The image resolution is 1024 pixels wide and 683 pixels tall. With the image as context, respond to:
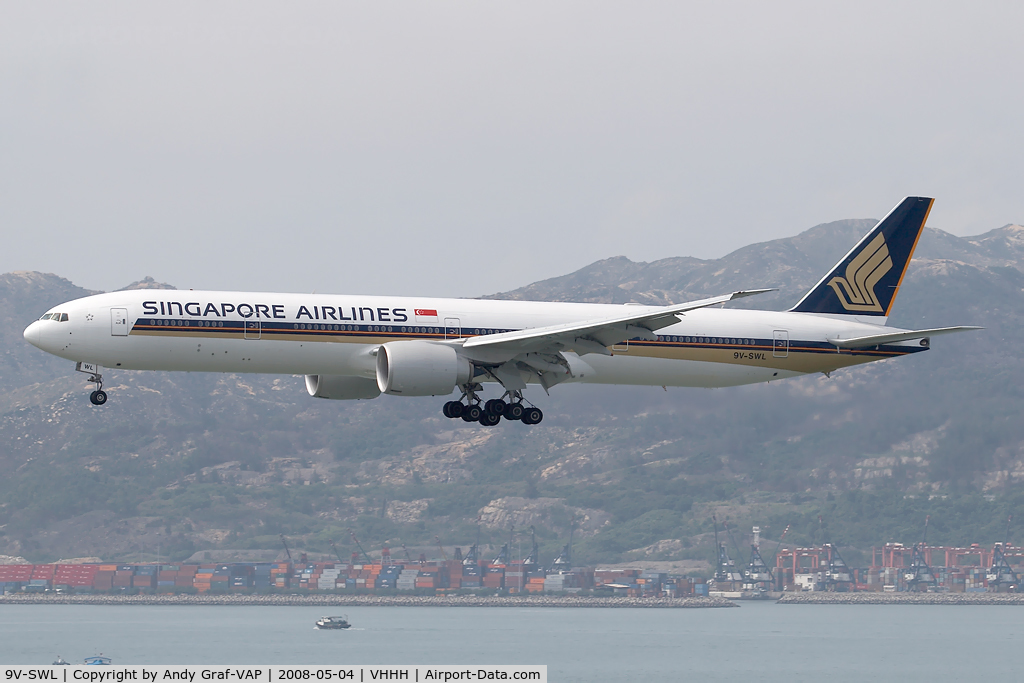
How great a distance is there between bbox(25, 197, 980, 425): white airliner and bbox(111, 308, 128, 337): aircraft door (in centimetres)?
5

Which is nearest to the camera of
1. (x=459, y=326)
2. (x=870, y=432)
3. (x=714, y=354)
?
(x=459, y=326)

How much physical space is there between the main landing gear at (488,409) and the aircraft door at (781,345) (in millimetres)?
10801

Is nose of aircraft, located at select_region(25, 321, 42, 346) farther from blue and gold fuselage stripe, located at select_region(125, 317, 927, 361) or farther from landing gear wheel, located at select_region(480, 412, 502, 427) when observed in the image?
landing gear wheel, located at select_region(480, 412, 502, 427)

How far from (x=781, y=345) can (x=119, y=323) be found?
85.6 feet

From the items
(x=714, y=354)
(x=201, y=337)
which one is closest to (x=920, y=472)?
(x=714, y=354)

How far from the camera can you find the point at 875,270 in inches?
2263

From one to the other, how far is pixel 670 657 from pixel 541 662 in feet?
71.3

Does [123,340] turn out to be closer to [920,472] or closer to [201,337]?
[201,337]

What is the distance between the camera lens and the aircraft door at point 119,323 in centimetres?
4434

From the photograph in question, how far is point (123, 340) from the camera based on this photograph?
44.3m

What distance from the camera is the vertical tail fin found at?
185 feet

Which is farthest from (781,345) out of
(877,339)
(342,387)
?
(342,387)
